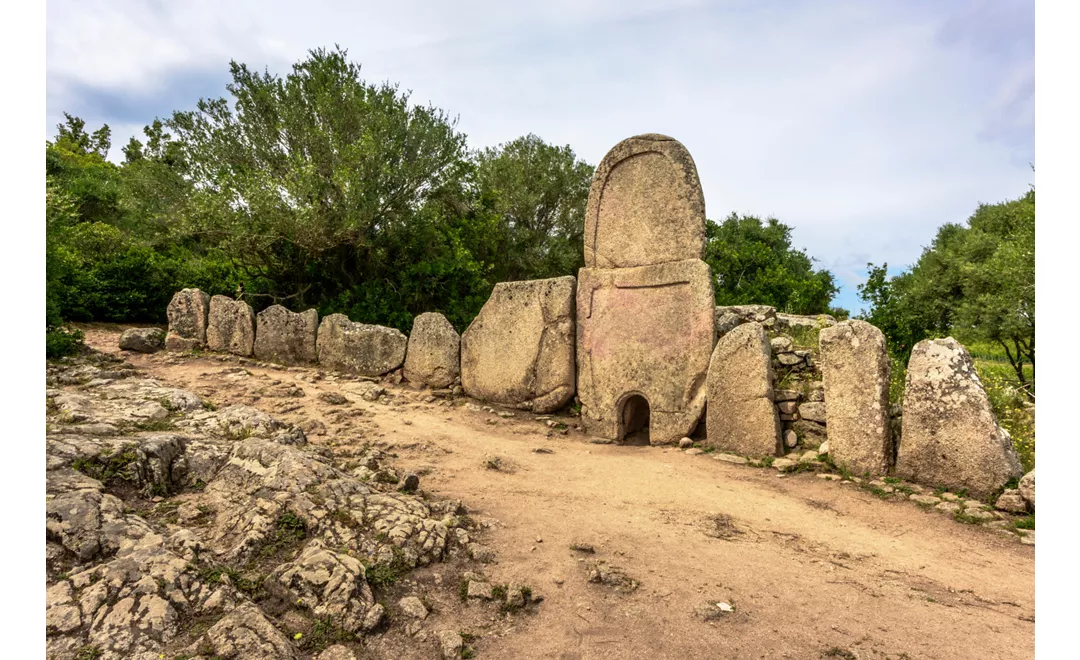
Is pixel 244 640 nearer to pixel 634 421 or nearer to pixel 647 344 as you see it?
pixel 647 344

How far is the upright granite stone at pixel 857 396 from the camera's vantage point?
598 cm

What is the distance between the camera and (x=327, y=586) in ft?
10.2

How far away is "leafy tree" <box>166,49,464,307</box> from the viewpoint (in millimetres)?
11992

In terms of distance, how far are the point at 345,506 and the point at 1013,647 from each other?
12.7 ft

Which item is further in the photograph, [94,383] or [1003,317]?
[1003,317]

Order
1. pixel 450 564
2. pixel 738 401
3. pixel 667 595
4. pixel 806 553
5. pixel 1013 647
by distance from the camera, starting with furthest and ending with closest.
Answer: pixel 738 401
pixel 806 553
pixel 450 564
pixel 667 595
pixel 1013 647

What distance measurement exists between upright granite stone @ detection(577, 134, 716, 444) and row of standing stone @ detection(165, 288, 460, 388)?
8.61ft

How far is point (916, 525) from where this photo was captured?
5031mm

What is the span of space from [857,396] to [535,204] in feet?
49.8

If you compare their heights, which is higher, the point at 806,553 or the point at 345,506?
the point at 345,506

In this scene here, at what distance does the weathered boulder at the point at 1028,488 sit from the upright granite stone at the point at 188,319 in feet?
39.1

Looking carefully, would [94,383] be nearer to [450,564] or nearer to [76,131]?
[450,564]

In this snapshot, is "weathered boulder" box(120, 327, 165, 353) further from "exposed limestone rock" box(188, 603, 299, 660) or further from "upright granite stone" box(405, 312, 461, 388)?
"exposed limestone rock" box(188, 603, 299, 660)

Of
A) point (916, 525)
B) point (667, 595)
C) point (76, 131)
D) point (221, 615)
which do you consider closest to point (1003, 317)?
point (916, 525)
